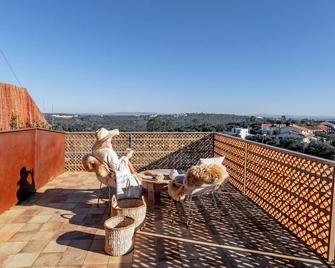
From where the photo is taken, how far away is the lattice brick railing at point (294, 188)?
9.01 feet

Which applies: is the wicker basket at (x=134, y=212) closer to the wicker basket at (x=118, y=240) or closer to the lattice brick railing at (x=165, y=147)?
the wicker basket at (x=118, y=240)

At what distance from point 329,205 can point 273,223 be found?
1165 millimetres

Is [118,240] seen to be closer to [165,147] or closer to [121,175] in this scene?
[121,175]

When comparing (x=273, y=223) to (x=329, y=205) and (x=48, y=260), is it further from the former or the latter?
(x=48, y=260)

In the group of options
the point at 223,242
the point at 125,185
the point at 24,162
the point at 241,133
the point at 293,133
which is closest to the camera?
the point at 223,242

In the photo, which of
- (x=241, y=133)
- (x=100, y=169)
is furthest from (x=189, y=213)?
(x=241, y=133)

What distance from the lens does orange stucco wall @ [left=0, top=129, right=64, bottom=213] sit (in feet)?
13.0

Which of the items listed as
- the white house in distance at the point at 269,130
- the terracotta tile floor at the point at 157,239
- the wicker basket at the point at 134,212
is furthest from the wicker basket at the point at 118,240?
the white house in distance at the point at 269,130

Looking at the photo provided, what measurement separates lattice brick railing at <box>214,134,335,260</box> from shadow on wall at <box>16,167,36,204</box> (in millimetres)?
3916

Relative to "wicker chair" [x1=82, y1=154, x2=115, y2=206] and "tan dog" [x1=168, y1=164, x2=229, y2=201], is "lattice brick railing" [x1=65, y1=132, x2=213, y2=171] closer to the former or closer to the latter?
"wicker chair" [x1=82, y1=154, x2=115, y2=206]

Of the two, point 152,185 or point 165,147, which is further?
point 165,147

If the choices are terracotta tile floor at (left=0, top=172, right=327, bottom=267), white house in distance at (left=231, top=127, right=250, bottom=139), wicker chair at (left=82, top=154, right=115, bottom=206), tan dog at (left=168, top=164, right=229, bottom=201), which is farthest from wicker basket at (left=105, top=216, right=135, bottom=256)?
white house in distance at (left=231, top=127, right=250, bottom=139)

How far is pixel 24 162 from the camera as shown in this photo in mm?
4637

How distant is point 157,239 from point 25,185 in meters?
2.80
